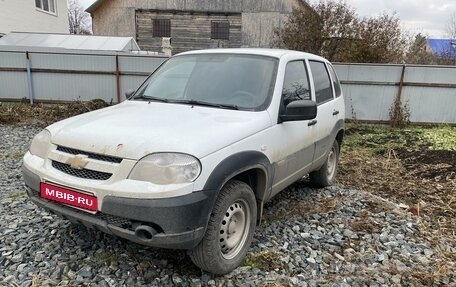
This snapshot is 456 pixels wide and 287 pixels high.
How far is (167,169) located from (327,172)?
327 centimetres

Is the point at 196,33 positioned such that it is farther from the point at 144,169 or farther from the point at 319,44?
the point at 144,169

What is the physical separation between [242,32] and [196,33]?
10.2ft

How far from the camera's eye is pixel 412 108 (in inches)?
420

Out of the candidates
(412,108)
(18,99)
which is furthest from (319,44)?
(18,99)

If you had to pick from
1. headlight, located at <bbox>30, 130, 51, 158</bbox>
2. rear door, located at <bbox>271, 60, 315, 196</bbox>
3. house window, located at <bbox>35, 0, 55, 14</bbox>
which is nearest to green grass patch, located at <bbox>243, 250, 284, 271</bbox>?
rear door, located at <bbox>271, 60, 315, 196</bbox>

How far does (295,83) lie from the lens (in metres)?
3.93

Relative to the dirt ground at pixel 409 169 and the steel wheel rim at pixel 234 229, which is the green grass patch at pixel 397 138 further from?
the steel wheel rim at pixel 234 229


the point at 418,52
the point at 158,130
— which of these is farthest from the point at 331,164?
the point at 418,52

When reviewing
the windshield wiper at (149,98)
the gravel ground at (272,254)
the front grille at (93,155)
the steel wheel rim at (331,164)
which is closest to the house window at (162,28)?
the steel wheel rim at (331,164)

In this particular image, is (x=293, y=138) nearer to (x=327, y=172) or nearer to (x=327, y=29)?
(x=327, y=172)

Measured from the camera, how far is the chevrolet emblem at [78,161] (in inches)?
102

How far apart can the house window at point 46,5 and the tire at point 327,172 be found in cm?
1947

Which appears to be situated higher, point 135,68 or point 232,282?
point 135,68

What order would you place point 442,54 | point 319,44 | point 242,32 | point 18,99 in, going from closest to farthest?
point 18,99
point 319,44
point 442,54
point 242,32
